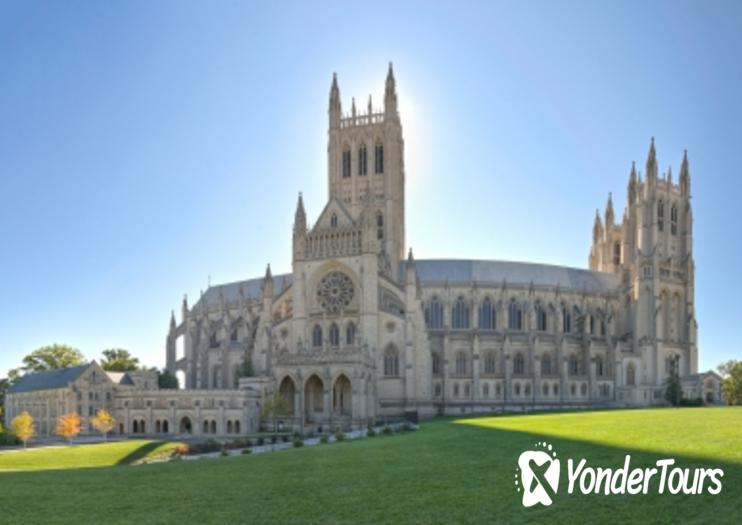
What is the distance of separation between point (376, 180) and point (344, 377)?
125ft

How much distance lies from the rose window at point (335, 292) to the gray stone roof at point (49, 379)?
27943mm

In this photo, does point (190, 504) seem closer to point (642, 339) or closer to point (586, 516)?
point (586, 516)

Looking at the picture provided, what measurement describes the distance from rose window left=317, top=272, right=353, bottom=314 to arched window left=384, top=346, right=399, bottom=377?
7.13 metres

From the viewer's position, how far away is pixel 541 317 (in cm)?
10175

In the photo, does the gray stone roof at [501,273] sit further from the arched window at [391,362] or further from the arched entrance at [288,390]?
the arched entrance at [288,390]

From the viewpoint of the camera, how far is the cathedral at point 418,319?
264 feet

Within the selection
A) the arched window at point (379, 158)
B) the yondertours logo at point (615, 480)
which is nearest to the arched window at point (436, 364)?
the arched window at point (379, 158)

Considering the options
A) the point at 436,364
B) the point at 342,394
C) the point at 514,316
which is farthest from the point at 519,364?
the point at 342,394

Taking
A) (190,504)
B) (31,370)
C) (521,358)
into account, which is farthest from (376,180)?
(190,504)

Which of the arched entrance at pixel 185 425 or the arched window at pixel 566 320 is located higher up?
the arched window at pixel 566 320

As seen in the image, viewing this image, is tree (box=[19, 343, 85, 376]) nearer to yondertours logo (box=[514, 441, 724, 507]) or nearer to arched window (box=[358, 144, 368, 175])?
arched window (box=[358, 144, 368, 175])

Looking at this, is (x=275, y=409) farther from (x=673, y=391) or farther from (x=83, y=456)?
(x=673, y=391)

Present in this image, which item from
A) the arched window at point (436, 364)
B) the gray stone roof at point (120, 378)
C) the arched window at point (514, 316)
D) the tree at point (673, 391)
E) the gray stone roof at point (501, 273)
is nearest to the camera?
the gray stone roof at point (120, 378)

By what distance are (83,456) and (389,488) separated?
1366 inches
